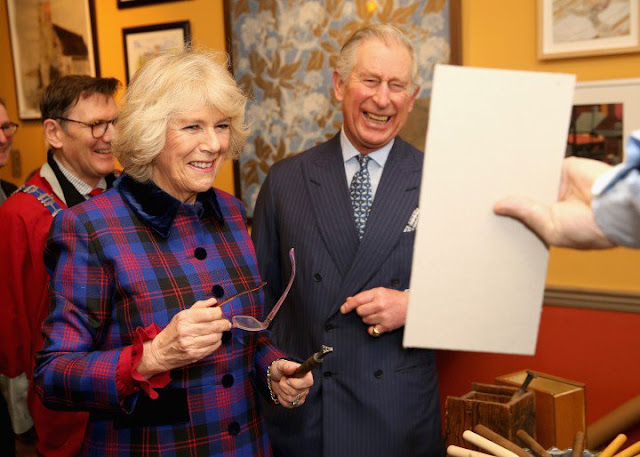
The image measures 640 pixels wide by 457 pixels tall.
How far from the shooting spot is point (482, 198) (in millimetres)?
1046

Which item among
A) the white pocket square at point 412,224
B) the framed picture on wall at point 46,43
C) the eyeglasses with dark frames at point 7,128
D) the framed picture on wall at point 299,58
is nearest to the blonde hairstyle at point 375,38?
the white pocket square at point 412,224

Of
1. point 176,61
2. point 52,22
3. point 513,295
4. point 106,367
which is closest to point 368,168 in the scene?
point 176,61

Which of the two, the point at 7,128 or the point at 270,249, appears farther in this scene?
the point at 7,128

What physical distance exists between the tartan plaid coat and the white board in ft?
2.67

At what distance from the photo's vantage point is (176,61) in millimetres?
1810

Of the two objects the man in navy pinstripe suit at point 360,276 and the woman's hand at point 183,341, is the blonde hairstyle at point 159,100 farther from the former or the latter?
the man in navy pinstripe suit at point 360,276

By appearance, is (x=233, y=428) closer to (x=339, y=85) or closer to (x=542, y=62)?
(x=339, y=85)

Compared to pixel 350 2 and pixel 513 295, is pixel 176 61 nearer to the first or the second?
pixel 513 295

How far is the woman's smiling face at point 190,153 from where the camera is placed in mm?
1782

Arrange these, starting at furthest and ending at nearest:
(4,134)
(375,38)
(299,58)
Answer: (299,58), (4,134), (375,38)

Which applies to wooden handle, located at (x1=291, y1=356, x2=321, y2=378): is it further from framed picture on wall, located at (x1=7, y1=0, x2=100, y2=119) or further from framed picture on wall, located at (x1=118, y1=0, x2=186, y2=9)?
framed picture on wall, located at (x1=7, y1=0, x2=100, y2=119)

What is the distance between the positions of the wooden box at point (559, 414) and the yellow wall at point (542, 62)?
0.64 metres

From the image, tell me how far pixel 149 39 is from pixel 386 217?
2461mm

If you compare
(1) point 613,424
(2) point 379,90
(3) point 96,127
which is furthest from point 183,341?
(1) point 613,424
